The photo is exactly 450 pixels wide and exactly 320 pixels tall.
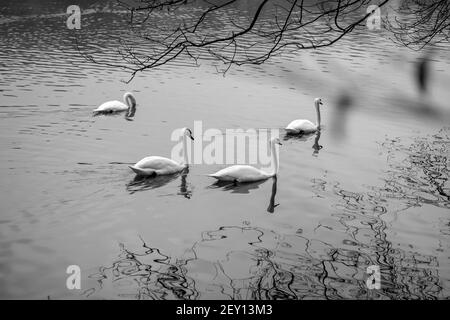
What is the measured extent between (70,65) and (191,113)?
8.85 meters

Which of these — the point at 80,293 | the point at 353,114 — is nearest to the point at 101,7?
the point at 353,114

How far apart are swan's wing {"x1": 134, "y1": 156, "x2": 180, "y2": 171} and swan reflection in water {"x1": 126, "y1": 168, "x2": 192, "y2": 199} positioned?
0.73ft

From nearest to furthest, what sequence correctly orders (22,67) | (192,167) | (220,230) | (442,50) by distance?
(220,230) → (192,167) → (22,67) → (442,50)

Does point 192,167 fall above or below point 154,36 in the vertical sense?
below

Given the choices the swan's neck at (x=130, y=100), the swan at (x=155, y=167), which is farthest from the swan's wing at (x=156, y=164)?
the swan's neck at (x=130, y=100)

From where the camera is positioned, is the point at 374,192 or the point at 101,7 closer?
the point at 374,192

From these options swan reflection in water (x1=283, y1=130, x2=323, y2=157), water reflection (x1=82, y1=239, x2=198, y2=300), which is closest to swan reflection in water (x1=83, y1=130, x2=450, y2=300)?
water reflection (x1=82, y1=239, x2=198, y2=300)

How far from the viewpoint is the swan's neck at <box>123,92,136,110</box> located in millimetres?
18219

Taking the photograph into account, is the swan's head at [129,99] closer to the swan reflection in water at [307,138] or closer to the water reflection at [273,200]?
the swan reflection in water at [307,138]

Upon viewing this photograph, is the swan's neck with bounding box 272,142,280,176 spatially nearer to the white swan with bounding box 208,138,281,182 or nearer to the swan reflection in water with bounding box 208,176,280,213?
the white swan with bounding box 208,138,281,182

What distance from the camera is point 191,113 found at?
17.9m

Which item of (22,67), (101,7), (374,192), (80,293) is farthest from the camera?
(101,7)

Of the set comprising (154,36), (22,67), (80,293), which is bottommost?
(80,293)

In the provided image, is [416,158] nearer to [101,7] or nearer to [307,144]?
[307,144]
